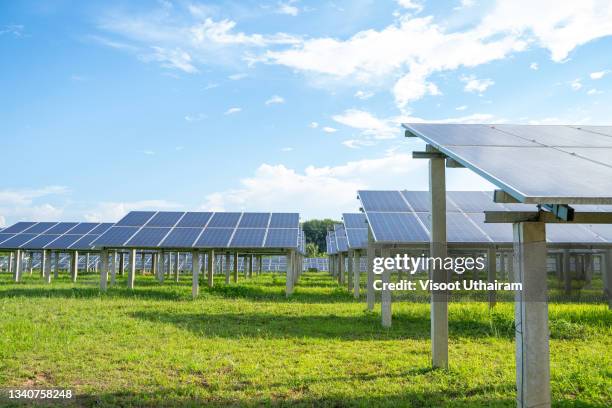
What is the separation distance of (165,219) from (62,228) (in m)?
13.1

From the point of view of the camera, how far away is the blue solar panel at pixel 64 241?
2901 cm

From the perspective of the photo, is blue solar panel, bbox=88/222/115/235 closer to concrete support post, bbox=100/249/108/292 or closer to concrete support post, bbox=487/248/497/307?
concrete support post, bbox=100/249/108/292

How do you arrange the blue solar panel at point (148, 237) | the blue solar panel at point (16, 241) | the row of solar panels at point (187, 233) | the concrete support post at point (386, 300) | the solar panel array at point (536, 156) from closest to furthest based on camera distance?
1. the solar panel array at point (536, 156)
2. the concrete support post at point (386, 300)
3. the blue solar panel at point (148, 237)
4. the row of solar panels at point (187, 233)
5. the blue solar panel at point (16, 241)

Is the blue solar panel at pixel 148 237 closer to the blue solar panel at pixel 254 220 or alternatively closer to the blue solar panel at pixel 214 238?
the blue solar panel at pixel 214 238

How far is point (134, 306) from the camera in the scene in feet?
56.0

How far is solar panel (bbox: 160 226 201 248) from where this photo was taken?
21.3 meters

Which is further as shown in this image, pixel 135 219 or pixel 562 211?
pixel 135 219

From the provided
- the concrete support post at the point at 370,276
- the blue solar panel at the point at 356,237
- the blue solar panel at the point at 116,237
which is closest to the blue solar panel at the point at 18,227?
the blue solar panel at the point at 116,237

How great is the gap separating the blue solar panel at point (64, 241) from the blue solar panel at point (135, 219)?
587cm

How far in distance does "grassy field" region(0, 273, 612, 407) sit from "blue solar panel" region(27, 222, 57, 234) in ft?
57.0

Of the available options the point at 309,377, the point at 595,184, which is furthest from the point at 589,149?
the point at 309,377

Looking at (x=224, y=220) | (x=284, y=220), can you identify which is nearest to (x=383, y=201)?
(x=284, y=220)

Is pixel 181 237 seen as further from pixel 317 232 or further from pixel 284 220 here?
pixel 317 232

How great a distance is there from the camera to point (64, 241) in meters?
30.5
